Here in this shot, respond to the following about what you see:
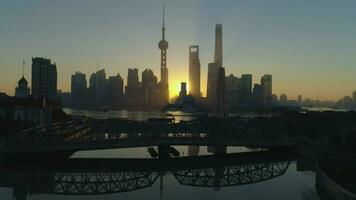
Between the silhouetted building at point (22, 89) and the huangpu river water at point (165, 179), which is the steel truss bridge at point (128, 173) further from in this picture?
the silhouetted building at point (22, 89)

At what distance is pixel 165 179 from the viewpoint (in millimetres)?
65688

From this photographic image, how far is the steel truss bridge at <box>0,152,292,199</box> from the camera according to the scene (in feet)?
194

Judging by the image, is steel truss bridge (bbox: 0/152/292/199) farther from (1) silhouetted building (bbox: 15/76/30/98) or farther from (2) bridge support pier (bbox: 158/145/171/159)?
(1) silhouetted building (bbox: 15/76/30/98)

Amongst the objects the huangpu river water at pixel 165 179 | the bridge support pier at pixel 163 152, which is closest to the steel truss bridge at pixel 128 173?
the huangpu river water at pixel 165 179

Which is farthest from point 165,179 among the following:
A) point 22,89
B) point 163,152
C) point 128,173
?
point 22,89

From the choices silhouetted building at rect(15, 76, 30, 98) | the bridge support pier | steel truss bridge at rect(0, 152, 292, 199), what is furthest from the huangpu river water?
silhouetted building at rect(15, 76, 30, 98)

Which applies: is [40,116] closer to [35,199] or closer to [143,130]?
[143,130]

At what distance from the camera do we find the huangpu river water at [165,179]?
5616 cm

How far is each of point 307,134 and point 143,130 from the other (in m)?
39.4

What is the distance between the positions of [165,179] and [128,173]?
693 cm

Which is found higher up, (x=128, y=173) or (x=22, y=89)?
(x=22, y=89)

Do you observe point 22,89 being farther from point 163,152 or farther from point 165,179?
point 165,179

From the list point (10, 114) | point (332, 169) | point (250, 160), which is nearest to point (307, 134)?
point (250, 160)

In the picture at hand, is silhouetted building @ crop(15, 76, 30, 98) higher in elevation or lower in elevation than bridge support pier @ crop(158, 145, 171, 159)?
higher
